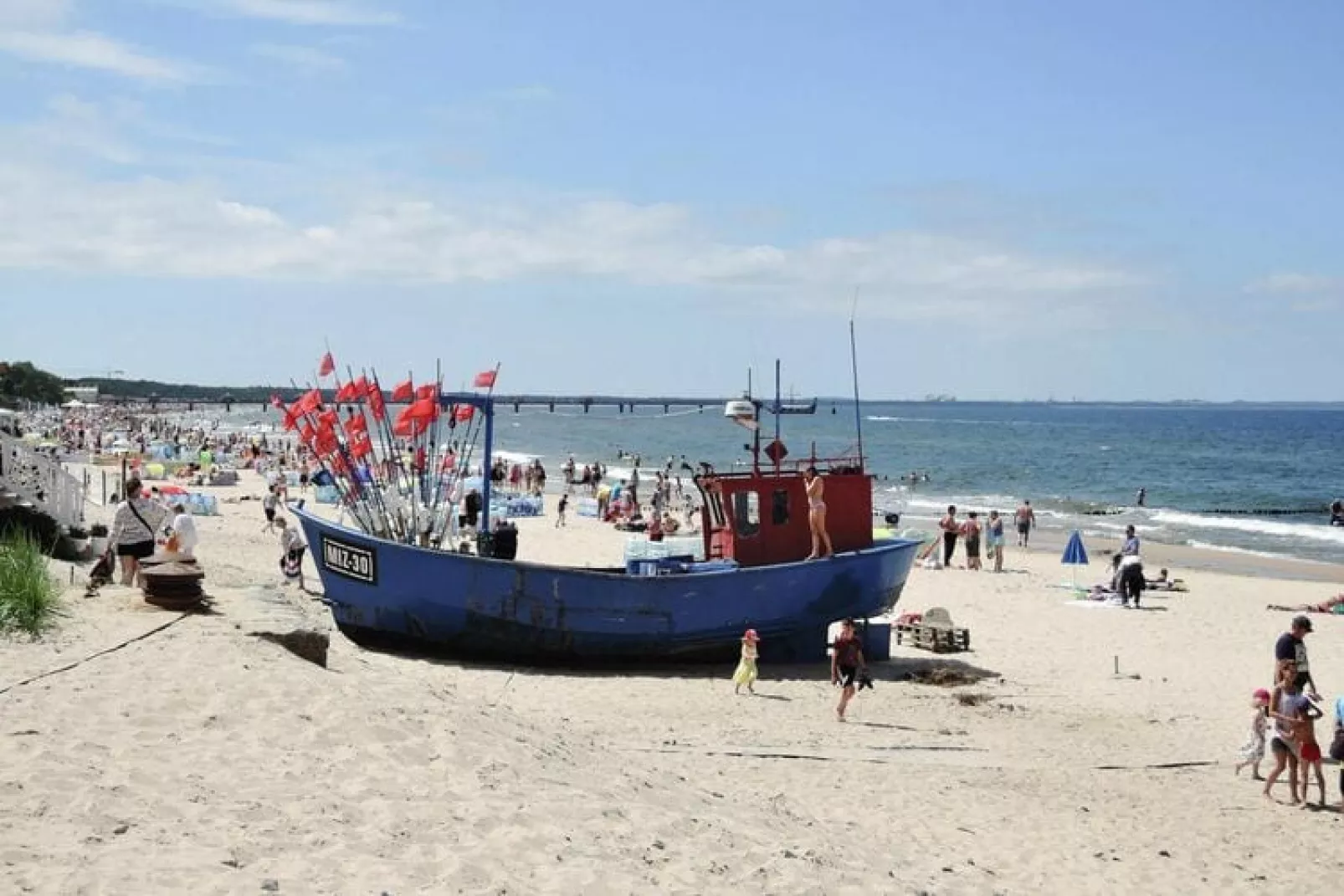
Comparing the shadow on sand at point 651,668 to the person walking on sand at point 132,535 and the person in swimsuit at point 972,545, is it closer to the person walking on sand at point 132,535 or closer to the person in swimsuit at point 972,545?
the person walking on sand at point 132,535

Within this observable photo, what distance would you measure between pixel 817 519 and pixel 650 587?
8.00 ft

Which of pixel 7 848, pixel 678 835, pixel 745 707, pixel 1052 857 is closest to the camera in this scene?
pixel 7 848

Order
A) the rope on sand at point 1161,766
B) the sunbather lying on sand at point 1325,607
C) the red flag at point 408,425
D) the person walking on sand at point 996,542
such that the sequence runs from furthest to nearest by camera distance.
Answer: the person walking on sand at point 996,542, the sunbather lying on sand at point 1325,607, the red flag at point 408,425, the rope on sand at point 1161,766

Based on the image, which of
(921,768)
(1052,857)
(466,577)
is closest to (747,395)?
(466,577)

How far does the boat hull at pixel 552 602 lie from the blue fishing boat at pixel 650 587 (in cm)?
1

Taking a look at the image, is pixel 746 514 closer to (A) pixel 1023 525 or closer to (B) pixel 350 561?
(B) pixel 350 561

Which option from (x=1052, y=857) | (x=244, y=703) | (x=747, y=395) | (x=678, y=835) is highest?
(x=747, y=395)

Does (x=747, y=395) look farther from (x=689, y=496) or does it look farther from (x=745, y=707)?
(x=689, y=496)

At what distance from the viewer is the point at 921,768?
11797mm

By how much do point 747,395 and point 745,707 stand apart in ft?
19.4

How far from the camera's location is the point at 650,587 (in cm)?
1636

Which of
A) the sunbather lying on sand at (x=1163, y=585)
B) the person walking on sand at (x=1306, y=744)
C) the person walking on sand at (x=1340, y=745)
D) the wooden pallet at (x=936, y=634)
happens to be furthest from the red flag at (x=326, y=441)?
the sunbather lying on sand at (x=1163, y=585)

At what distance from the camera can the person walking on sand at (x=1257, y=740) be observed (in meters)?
11.9

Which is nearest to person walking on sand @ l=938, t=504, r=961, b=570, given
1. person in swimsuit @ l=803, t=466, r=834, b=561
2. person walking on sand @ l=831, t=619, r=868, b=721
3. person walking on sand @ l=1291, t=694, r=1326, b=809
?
person in swimsuit @ l=803, t=466, r=834, b=561
